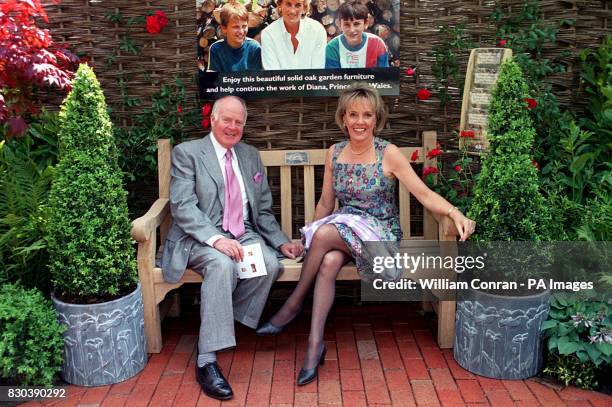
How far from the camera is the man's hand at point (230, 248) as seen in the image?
372cm

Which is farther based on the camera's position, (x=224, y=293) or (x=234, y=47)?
(x=234, y=47)

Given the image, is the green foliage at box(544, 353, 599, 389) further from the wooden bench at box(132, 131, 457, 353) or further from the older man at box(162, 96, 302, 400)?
the older man at box(162, 96, 302, 400)

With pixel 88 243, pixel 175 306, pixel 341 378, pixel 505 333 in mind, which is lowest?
pixel 341 378

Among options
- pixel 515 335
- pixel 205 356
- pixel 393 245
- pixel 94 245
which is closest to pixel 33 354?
pixel 94 245

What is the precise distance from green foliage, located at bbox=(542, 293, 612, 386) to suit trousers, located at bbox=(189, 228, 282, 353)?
1.53m

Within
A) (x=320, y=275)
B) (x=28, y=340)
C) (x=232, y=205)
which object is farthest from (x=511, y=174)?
(x=28, y=340)

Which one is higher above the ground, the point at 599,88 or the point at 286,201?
the point at 599,88

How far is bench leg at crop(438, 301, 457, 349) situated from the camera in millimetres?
3844

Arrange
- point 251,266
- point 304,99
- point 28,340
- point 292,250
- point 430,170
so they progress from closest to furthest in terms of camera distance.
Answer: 1. point 28,340
2. point 251,266
3. point 292,250
4. point 430,170
5. point 304,99

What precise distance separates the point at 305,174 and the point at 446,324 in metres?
1.33

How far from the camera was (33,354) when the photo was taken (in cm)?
330

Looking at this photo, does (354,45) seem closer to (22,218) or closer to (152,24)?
(152,24)

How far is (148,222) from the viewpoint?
3746 mm

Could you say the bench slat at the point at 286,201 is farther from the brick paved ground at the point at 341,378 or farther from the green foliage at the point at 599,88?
the green foliage at the point at 599,88
